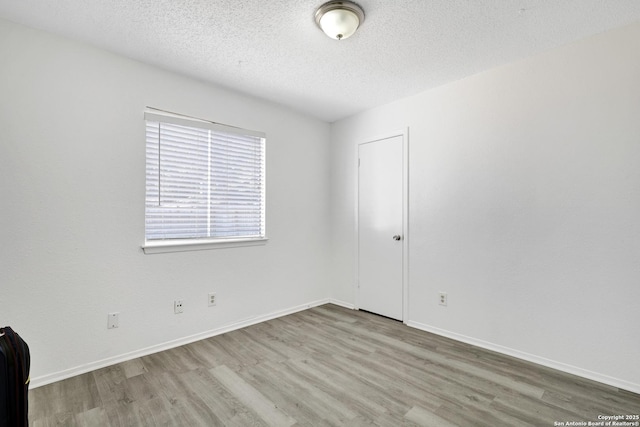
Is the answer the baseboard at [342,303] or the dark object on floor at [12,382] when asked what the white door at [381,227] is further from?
the dark object on floor at [12,382]

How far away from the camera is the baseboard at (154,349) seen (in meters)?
2.18

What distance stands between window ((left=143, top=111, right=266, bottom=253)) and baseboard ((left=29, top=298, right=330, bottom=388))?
2.82 feet

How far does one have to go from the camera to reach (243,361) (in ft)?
8.22

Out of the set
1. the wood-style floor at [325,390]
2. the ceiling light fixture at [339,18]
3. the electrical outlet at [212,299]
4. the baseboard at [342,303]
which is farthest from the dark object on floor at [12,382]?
the baseboard at [342,303]

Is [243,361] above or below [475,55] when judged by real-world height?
below

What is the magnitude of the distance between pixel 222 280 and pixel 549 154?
10.4ft

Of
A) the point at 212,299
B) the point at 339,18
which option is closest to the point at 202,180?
the point at 212,299

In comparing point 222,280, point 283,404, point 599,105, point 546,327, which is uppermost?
point 599,105

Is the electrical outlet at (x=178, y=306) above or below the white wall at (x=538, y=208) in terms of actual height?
below

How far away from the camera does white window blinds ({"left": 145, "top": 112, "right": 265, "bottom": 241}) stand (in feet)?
9.00

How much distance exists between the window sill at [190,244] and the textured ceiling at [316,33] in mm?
1580

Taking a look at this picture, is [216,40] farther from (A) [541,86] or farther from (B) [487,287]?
(B) [487,287]

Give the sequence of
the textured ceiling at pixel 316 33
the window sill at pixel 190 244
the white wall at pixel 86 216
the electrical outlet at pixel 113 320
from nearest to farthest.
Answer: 1. the textured ceiling at pixel 316 33
2. the white wall at pixel 86 216
3. the electrical outlet at pixel 113 320
4. the window sill at pixel 190 244

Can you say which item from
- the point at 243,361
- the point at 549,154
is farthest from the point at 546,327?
the point at 243,361
